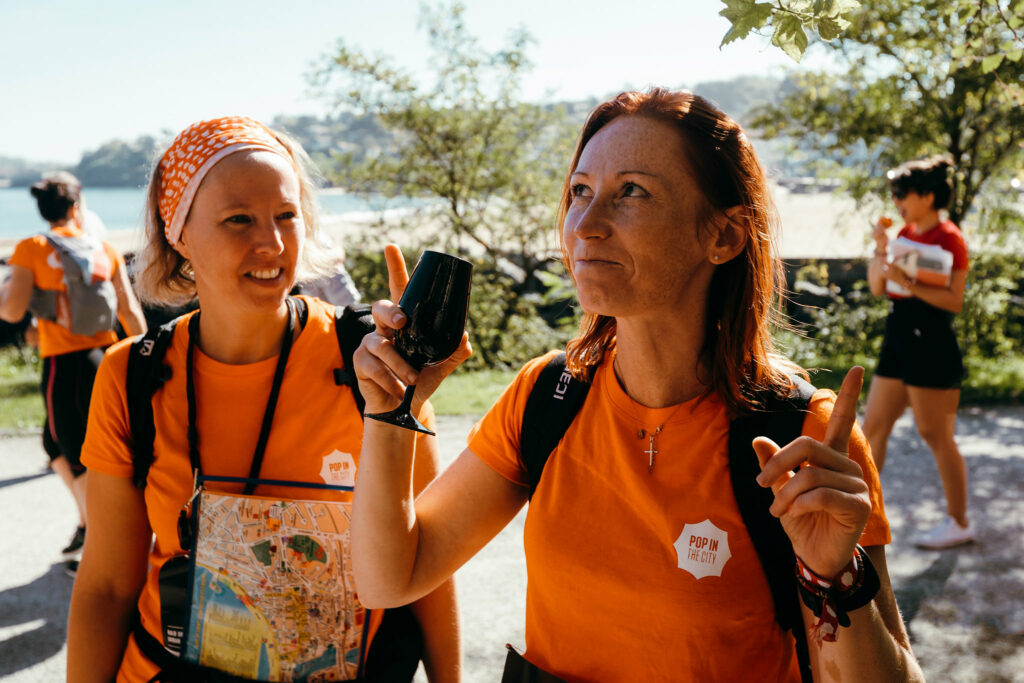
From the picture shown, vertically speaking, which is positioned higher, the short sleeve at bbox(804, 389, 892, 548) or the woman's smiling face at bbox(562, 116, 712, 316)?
the woman's smiling face at bbox(562, 116, 712, 316)

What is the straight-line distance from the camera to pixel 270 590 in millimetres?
1847

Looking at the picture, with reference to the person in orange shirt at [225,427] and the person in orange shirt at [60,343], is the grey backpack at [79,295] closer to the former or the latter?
the person in orange shirt at [60,343]

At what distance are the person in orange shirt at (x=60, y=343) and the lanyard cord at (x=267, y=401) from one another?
10.1 ft

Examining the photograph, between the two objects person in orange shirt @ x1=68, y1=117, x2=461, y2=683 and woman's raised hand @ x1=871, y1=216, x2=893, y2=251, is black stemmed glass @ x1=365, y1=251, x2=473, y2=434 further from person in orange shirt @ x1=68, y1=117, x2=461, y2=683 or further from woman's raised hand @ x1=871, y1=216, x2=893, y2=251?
woman's raised hand @ x1=871, y1=216, x2=893, y2=251

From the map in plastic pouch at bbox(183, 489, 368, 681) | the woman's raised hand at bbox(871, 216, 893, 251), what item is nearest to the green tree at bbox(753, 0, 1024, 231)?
the woman's raised hand at bbox(871, 216, 893, 251)

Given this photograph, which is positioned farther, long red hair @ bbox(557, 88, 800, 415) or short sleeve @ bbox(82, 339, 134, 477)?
short sleeve @ bbox(82, 339, 134, 477)

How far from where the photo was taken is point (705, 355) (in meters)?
1.84

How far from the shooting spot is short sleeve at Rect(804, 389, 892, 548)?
1.47 m

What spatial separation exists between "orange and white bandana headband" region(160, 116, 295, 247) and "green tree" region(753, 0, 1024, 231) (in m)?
8.43

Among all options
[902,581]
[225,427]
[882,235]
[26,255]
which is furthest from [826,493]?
[26,255]

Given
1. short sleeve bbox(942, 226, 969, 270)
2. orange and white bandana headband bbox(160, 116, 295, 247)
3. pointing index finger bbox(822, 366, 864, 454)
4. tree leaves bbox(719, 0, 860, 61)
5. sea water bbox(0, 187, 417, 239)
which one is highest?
tree leaves bbox(719, 0, 860, 61)

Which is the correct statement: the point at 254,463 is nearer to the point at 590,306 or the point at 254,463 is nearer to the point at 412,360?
the point at 412,360

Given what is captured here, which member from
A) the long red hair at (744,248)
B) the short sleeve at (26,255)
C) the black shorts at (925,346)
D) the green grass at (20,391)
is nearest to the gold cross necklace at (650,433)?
the long red hair at (744,248)

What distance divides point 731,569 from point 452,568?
65cm
